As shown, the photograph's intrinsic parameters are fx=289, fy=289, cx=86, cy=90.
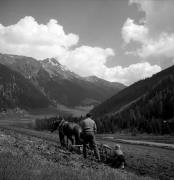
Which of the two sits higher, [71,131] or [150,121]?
[150,121]

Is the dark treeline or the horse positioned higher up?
the dark treeline

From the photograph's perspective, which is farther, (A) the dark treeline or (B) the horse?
(A) the dark treeline

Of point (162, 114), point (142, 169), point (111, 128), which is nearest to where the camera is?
point (142, 169)

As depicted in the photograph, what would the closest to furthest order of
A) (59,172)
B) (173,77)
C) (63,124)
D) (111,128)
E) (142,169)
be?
(59,172) < (142,169) < (63,124) < (111,128) < (173,77)

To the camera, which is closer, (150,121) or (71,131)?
(71,131)

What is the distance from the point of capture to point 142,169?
55.5ft

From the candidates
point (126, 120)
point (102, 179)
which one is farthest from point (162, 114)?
point (102, 179)

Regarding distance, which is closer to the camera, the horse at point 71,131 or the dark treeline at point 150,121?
the horse at point 71,131

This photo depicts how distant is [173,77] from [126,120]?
91397 millimetres

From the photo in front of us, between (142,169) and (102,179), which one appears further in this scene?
(142,169)

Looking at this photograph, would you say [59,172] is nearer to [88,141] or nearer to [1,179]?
[1,179]

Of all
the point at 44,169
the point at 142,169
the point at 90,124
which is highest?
the point at 90,124

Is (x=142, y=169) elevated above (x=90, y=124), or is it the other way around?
(x=90, y=124)

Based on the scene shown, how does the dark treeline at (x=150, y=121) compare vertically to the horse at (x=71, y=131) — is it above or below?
above
